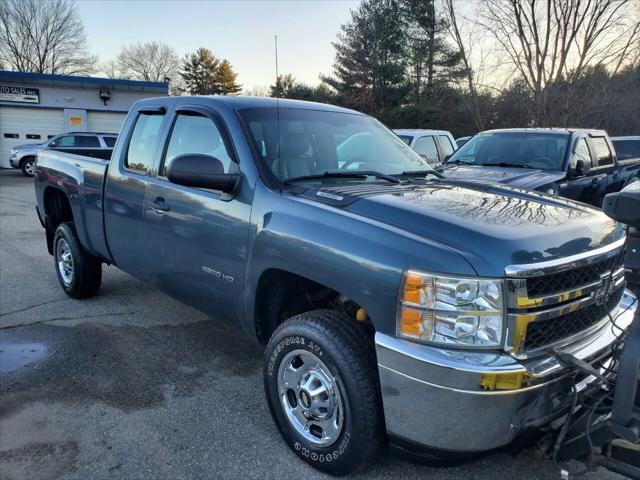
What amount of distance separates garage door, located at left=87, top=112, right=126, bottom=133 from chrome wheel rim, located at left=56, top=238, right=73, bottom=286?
22.2m

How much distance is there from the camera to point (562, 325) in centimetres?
236

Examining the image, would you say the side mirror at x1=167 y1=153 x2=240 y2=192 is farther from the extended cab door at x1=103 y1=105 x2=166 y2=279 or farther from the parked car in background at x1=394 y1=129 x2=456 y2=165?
the parked car in background at x1=394 y1=129 x2=456 y2=165

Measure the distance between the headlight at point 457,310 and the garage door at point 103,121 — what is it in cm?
2660

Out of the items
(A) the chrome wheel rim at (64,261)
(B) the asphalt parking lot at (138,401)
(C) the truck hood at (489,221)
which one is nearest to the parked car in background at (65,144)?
(A) the chrome wheel rim at (64,261)

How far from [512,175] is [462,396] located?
543 centimetres

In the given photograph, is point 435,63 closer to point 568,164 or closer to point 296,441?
point 568,164

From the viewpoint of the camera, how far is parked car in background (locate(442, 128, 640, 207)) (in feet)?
22.7

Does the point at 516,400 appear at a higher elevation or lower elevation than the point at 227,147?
lower

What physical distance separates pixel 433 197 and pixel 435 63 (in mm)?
34174

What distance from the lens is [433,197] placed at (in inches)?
114

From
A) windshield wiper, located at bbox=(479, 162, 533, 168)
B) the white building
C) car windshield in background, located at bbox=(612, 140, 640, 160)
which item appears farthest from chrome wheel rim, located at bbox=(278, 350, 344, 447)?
the white building

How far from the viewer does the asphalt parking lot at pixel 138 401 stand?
108 inches

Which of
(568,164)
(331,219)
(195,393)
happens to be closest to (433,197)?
(331,219)

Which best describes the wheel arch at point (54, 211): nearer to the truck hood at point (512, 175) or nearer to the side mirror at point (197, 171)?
the side mirror at point (197, 171)
